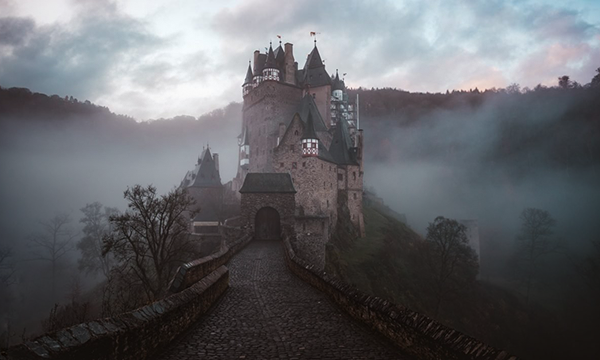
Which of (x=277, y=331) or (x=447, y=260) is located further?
(x=447, y=260)

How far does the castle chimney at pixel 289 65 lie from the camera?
5784 cm

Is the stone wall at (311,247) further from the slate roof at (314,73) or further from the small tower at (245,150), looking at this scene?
the slate roof at (314,73)

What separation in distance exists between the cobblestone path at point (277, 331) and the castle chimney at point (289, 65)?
164ft

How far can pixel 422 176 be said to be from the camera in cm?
11075

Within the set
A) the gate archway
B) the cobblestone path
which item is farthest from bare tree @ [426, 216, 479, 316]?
the cobblestone path

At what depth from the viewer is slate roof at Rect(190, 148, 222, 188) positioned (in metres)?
54.8

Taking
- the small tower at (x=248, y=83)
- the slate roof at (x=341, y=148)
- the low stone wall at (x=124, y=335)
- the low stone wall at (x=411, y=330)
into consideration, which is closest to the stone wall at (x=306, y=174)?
the slate roof at (x=341, y=148)

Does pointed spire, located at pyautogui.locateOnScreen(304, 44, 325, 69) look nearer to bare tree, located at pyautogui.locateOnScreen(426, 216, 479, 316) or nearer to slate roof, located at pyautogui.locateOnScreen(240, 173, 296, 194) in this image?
bare tree, located at pyautogui.locateOnScreen(426, 216, 479, 316)

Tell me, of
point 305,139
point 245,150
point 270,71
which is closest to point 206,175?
point 245,150

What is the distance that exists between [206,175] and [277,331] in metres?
50.8

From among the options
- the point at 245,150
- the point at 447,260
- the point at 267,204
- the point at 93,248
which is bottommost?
the point at 447,260

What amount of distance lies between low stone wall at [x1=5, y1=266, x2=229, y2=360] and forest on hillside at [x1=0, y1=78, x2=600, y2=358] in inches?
1170

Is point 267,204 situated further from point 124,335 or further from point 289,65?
point 289,65

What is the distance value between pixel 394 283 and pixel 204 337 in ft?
102
